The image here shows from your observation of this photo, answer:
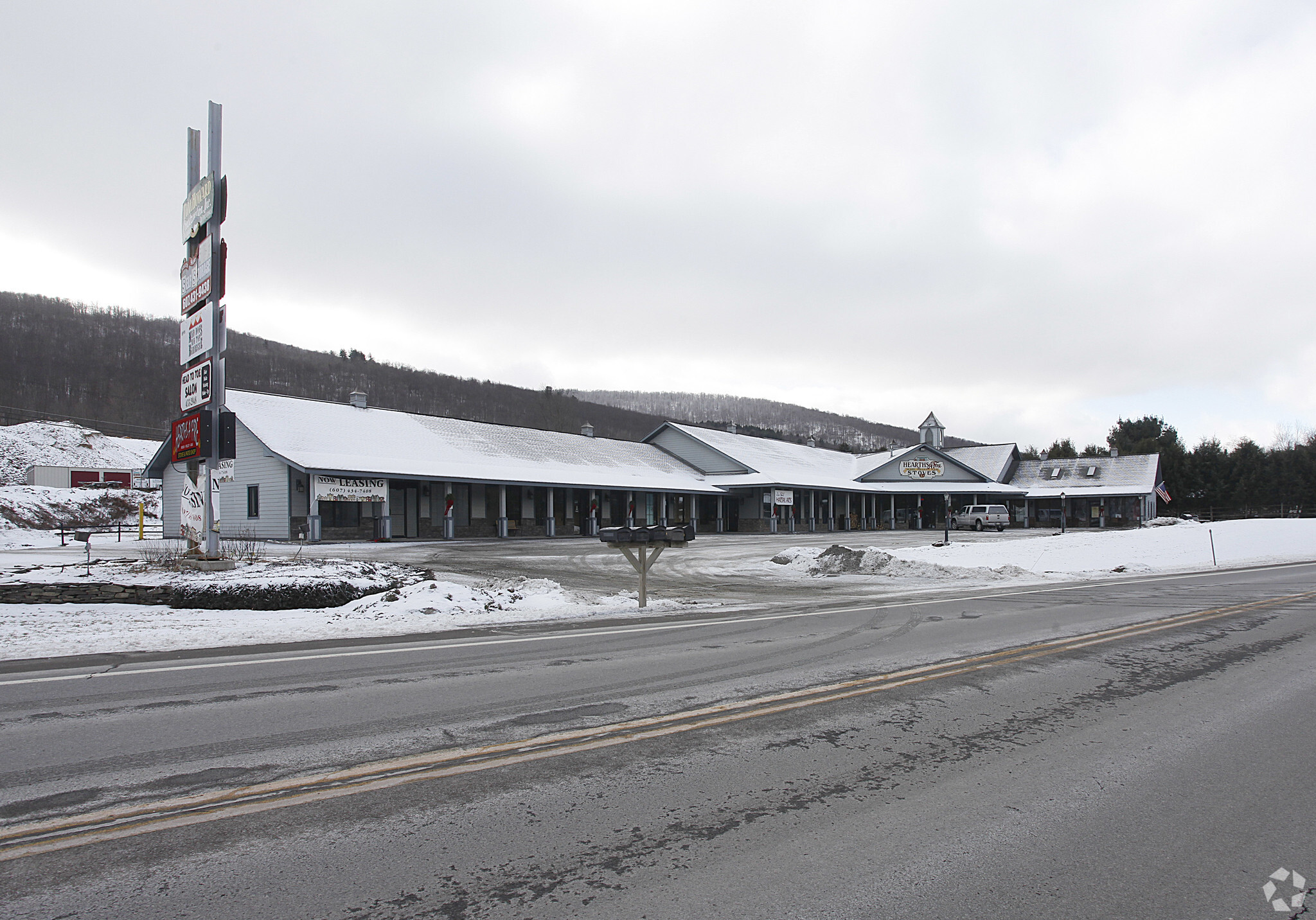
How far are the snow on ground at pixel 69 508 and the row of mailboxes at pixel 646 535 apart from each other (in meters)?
40.1

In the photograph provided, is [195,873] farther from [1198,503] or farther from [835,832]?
[1198,503]

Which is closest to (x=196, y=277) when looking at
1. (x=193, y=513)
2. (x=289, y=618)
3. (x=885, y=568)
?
(x=193, y=513)

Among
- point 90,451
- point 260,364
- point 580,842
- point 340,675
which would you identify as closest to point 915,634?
point 340,675

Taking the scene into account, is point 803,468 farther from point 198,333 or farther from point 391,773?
point 391,773

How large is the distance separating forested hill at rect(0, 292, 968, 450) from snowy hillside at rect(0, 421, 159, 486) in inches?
725

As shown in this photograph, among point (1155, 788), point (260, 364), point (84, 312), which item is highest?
point (84, 312)

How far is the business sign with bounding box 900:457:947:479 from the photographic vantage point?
62.3 metres

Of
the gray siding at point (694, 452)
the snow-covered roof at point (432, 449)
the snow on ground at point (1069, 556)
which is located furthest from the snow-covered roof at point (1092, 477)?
the snow-covered roof at point (432, 449)

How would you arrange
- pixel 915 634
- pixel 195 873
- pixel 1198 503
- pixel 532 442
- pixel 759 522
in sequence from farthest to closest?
pixel 1198 503
pixel 759 522
pixel 532 442
pixel 915 634
pixel 195 873

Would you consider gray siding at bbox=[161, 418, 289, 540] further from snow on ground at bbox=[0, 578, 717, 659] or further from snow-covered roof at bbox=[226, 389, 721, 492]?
snow on ground at bbox=[0, 578, 717, 659]

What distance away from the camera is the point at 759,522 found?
5119 cm

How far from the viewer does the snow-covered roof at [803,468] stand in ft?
172

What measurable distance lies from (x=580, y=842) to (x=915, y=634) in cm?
764

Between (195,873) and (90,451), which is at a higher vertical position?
(90,451)
